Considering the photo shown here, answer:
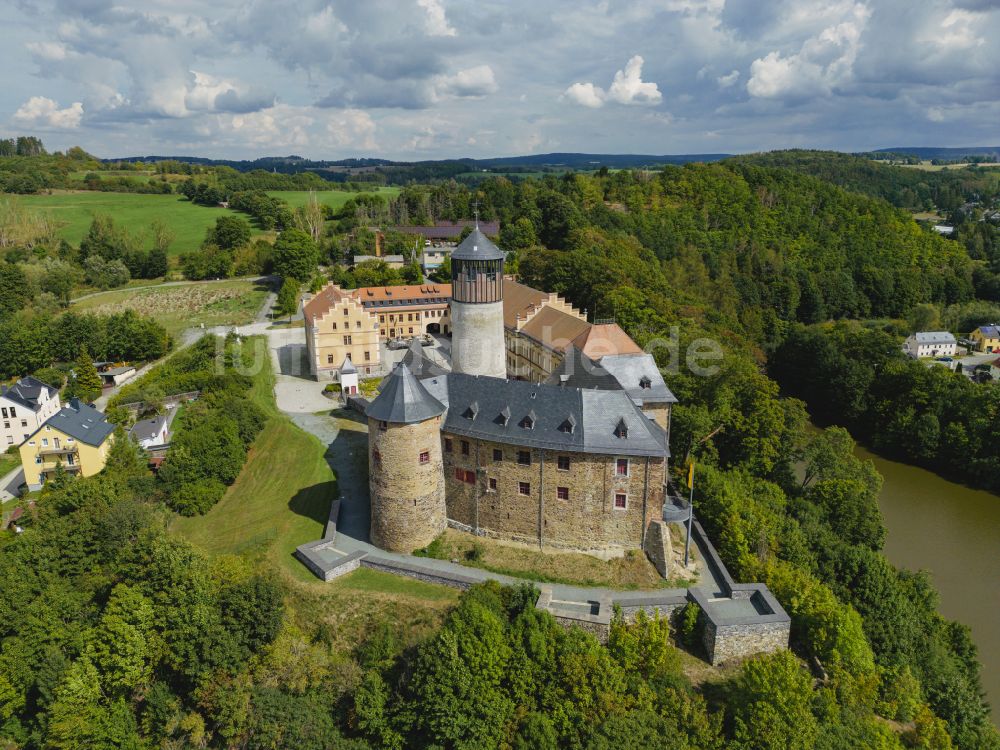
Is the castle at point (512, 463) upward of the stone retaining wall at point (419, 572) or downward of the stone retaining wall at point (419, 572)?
upward

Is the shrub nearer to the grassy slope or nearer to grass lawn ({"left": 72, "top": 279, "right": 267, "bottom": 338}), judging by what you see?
the grassy slope

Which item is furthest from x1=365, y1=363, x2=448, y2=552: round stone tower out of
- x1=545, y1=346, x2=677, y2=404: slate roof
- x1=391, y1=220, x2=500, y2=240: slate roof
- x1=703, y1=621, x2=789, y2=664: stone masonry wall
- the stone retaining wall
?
A: x1=391, y1=220, x2=500, y2=240: slate roof

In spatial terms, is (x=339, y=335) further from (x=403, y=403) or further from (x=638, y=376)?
(x=403, y=403)

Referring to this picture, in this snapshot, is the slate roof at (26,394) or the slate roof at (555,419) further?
the slate roof at (26,394)

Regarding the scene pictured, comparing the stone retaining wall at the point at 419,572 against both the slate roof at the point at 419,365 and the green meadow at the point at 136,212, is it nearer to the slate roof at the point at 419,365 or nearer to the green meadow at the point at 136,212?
the slate roof at the point at 419,365

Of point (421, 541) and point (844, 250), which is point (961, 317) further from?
point (421, 541)

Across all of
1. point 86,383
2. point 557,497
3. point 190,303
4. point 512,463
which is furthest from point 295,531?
point 190,303

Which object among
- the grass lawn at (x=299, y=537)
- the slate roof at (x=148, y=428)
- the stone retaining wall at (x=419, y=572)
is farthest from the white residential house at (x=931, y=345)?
the slate roof at (x=148, y=428)
